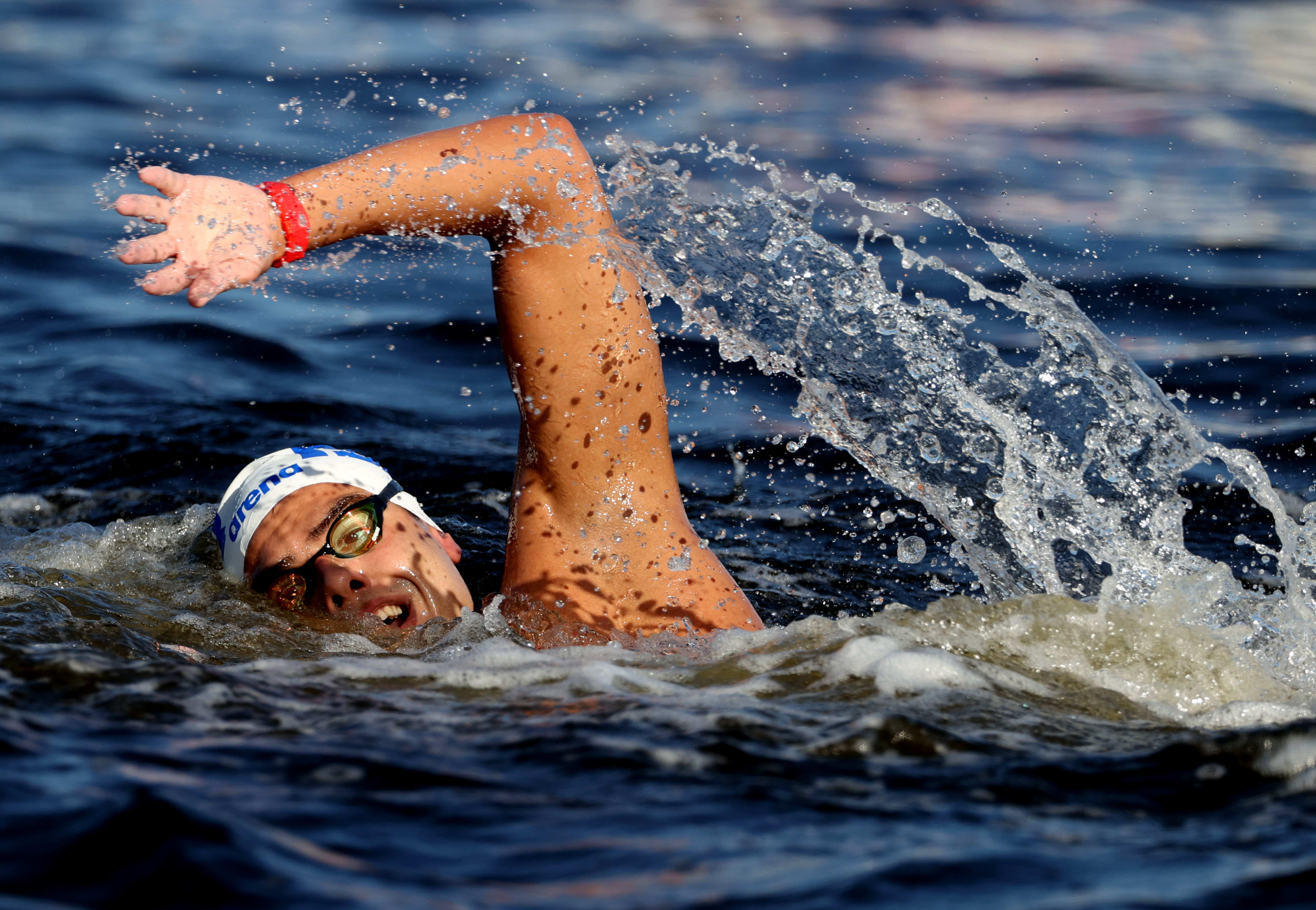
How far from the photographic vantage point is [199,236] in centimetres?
288

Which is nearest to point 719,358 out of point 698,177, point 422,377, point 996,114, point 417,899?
point 422,377

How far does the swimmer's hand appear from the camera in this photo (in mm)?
2799

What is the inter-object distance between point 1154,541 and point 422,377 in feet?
15.3

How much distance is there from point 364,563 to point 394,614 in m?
0.18

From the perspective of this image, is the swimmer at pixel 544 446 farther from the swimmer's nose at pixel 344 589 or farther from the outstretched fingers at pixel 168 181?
the outstretched fingers at pixel 168 181

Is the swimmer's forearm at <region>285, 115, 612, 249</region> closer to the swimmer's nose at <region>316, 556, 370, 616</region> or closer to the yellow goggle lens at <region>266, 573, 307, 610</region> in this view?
the swimmer's nose at <region>316, 556, 370, 616</region>

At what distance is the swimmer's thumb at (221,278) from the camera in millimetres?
2838

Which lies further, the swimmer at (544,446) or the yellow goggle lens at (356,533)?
the yellow goggle lens at (356,533)

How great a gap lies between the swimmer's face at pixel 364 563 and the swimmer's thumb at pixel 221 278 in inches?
46.7

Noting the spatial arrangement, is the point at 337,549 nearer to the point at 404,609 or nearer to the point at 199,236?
the point at 404,609

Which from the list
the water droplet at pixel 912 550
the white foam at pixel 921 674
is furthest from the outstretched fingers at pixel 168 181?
the water droplet at pixel 912 550

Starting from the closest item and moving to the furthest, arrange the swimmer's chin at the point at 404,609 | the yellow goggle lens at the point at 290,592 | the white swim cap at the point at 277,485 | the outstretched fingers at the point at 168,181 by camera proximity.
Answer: the outstretched fingers at the point at 168,181
the swimmer's chin at the point at 404,609
the yellow goggle lens at the point at 290,592
the white swim cap at the point at 277,485

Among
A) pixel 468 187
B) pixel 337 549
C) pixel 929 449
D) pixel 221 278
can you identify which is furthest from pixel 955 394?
pixel 221 278

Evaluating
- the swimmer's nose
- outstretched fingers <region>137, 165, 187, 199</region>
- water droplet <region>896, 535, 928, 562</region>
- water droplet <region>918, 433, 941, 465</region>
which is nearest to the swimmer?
the swimmer's nose
